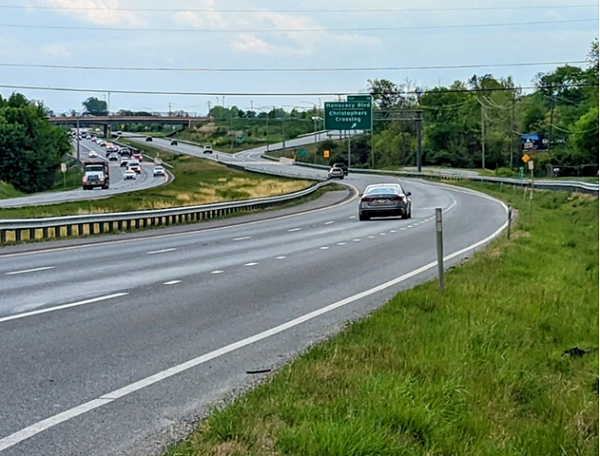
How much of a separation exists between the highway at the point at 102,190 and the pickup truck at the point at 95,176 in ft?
2.45

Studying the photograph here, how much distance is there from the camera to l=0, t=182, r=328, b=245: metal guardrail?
25.2 m

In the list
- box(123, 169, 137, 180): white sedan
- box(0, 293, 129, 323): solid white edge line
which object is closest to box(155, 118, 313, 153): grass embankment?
box(123, 169, 137, 180): white sedan

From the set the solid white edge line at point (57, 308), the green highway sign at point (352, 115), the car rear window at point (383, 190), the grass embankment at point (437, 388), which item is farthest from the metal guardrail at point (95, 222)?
the green highway sign at point (352, 115)

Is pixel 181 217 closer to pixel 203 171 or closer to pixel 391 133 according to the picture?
pixel 203 171

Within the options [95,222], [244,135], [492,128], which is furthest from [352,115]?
[244,135]

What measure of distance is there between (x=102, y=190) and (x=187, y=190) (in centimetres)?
840

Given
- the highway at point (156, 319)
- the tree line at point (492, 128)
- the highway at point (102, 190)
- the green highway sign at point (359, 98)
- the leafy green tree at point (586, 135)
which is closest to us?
the highway at point (156, 319)

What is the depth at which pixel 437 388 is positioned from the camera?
7.08m

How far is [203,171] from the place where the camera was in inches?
4277

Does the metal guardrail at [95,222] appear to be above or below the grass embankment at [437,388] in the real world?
below

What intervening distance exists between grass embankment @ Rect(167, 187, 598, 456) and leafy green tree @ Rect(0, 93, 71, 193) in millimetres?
91162

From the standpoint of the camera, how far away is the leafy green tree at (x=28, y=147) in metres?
99.2

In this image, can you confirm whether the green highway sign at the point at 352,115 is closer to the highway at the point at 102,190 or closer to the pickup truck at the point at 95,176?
the highway at the point at 102,190

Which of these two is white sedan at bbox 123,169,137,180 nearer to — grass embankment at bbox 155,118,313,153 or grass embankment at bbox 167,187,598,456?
grass embankment at bbox 155,118,313,153
